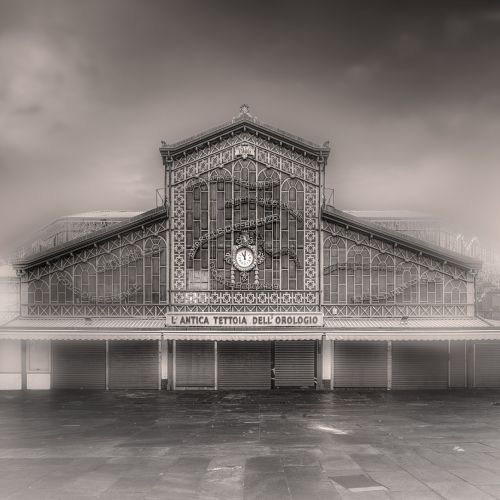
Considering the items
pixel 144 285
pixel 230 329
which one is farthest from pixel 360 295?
pixel 144 285

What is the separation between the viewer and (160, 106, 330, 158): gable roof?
97.9 ft

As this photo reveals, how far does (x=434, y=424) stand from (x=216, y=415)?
9147 mm

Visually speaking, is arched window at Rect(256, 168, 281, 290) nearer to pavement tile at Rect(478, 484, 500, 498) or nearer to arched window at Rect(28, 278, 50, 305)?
arched window at Rect(28, 278, 50, 305)

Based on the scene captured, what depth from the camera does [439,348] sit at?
99.1ft

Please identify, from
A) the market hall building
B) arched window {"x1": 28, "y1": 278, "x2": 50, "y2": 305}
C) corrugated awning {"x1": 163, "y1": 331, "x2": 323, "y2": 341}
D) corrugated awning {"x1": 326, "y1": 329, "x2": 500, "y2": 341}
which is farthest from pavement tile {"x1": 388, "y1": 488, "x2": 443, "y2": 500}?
arched window {"x1": 28, "y1": 278, "x2": 50, "y2": 305}

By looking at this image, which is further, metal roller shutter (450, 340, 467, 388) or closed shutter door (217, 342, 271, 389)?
metal roller shutter (450, 340, 467, 388)

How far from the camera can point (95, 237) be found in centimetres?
2970

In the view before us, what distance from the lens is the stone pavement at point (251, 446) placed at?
553 inches

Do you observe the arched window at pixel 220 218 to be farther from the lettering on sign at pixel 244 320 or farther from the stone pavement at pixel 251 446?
the stone pavement at pixel 251 446

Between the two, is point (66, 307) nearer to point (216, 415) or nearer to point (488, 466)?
point (216, 415)

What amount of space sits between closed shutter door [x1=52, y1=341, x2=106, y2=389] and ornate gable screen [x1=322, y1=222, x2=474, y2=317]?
13.3 metres

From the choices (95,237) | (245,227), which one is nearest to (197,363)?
(245,227)

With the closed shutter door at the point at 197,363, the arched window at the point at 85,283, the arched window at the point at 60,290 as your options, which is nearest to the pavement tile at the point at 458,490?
the closed shutter door at the point at 197,363

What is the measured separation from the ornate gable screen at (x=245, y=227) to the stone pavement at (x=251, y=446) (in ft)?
18.2
